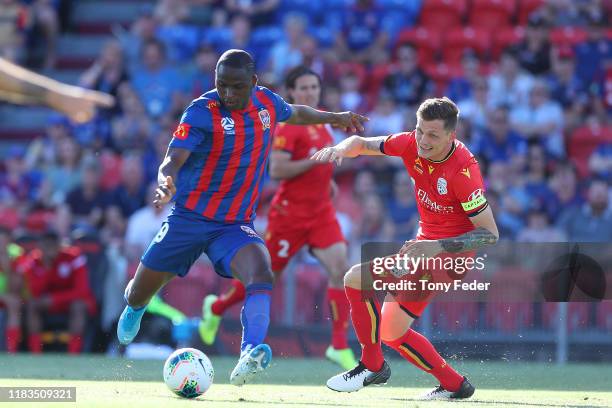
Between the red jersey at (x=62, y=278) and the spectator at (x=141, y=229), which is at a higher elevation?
the spectator at (x=141, y=229)

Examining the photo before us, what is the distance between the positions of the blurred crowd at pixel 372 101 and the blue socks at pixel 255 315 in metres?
5.40

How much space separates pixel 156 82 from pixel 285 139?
6.94m

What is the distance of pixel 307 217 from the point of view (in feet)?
38.4

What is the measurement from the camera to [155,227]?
1509cm

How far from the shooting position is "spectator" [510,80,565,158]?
16.2 m

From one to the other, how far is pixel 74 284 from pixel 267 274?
6.40 metres

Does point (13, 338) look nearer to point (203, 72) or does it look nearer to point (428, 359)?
point (203, 72)

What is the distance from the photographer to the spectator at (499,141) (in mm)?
15906

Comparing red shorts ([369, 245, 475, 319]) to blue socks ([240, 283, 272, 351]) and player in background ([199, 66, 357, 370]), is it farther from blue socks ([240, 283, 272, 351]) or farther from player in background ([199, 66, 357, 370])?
player in background ([199, 66, 357, 370])

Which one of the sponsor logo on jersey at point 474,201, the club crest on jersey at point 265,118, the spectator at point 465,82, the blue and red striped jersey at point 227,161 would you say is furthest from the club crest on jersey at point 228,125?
the spectator at point 465,82

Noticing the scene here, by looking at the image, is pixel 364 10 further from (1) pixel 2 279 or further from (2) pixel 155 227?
(1) pixel 2 279

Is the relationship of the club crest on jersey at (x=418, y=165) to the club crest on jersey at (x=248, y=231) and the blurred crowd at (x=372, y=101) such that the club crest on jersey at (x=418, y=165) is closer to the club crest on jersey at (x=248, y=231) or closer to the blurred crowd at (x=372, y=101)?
the club crest on jersey at (x=248, y=231)

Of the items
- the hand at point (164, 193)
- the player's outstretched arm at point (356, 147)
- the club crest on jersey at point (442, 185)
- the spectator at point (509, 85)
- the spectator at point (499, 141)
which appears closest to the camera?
the hand at point (164, 193)

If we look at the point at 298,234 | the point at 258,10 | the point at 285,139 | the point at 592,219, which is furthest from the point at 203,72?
the point at 298,234
